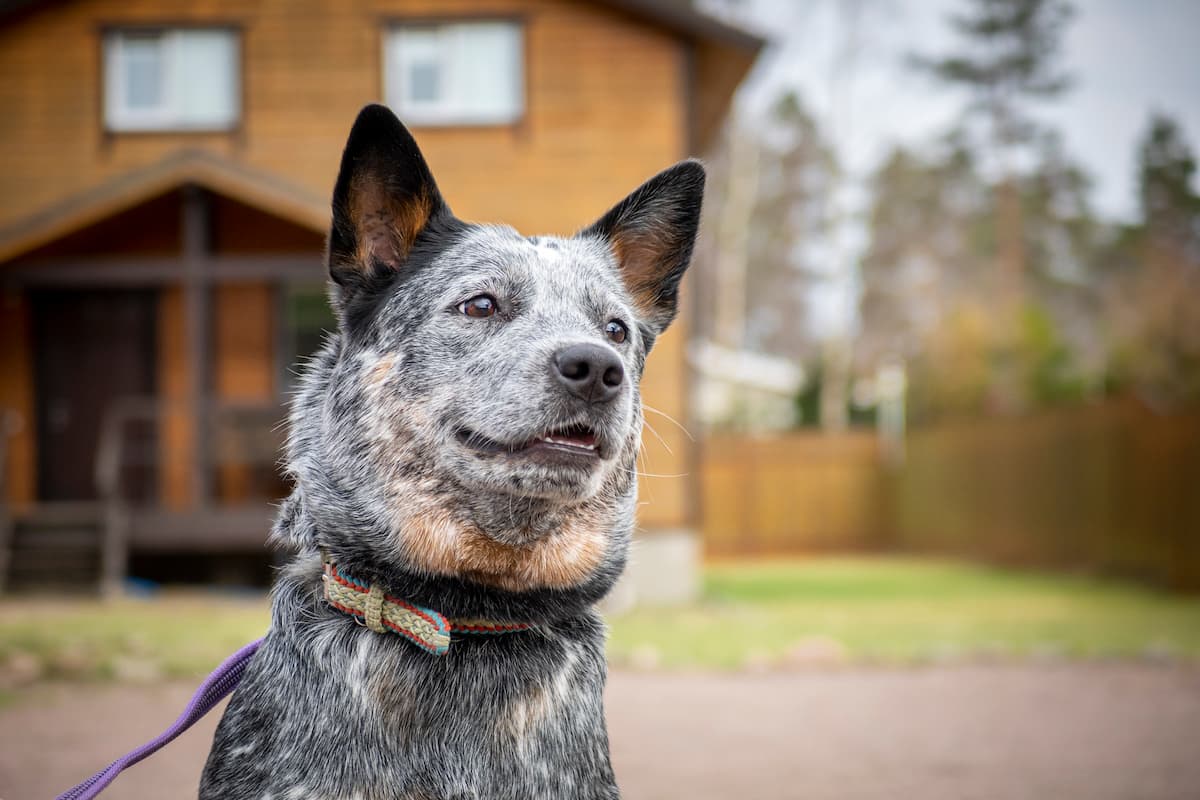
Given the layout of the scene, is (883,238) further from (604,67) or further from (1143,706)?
(1143,706)

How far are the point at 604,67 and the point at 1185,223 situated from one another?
19192 millimetres

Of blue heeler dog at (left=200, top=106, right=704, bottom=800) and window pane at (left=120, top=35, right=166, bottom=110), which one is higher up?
window pane at (left=120, top=35, right=166, bottom=110)

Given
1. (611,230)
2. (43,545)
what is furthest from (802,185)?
(611,230)

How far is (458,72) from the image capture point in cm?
1201

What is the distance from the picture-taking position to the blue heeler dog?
193cm

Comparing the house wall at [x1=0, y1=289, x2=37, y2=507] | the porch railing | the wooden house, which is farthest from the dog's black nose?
the house wall at [x1=0, y1=289, x2=37, y2=507]

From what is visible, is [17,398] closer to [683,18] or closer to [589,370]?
[683,18]

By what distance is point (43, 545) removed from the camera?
11.0m

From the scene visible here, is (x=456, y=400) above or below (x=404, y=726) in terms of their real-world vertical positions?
above

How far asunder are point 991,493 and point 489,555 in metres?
16.1

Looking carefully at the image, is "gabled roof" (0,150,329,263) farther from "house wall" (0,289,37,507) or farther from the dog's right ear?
the dog's right ear

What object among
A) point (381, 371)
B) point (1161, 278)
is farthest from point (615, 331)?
point (1161, 278)

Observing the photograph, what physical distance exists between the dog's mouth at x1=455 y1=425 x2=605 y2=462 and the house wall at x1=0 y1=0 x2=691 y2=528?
9.61m

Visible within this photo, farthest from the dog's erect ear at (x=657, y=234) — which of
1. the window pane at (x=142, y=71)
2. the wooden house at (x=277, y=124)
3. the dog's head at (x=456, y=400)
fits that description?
the window pane at (x=142, y=71)
